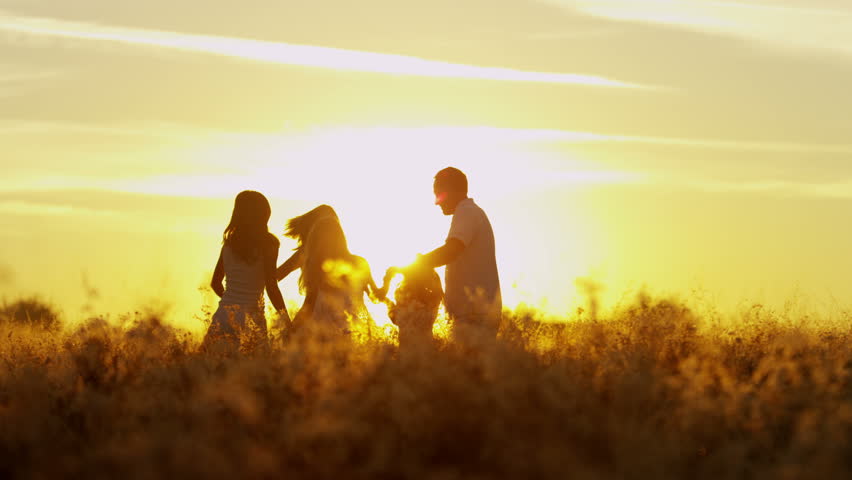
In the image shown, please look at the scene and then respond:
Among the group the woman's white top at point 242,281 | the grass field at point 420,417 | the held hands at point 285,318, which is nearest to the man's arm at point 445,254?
Result: the grass field at point 420,417

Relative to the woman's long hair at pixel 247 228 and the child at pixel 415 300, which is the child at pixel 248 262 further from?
the child at pixel 415 300

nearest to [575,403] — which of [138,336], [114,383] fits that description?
[114,383]

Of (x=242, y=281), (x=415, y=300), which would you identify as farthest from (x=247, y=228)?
(x=415, y=300)

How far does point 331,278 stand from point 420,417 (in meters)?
5.30

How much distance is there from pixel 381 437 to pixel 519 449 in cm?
81

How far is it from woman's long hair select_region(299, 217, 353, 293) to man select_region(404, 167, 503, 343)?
1.68 metres

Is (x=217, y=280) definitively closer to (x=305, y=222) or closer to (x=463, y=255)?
(x=305, y=222)

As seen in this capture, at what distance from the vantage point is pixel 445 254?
938cm

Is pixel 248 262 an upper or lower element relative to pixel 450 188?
lower

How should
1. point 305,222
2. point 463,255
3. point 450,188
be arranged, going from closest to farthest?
point 463,255
point 450,188
point 305,222

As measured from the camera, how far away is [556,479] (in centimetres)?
500

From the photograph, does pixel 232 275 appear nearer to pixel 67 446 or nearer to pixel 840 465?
pixel 67 446

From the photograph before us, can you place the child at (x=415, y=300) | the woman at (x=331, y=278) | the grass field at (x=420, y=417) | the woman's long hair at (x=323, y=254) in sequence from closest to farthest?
the grass field at (x=420, y=417)
the child at (x=415, y=300)
the woman at (x=331, y=278)
the woman's long hair at (x=323, y=254)

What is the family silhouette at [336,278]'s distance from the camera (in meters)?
9.38
